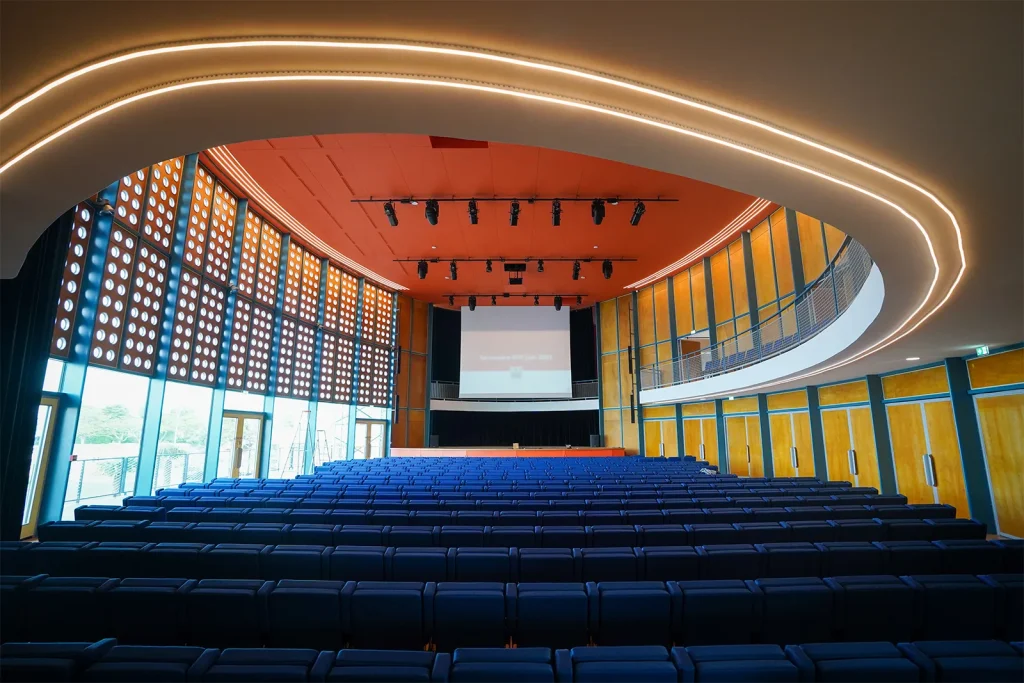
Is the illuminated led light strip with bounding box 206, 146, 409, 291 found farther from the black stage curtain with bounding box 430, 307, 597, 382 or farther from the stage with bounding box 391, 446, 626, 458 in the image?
the stage with bounding box 391, 446, 626, 458

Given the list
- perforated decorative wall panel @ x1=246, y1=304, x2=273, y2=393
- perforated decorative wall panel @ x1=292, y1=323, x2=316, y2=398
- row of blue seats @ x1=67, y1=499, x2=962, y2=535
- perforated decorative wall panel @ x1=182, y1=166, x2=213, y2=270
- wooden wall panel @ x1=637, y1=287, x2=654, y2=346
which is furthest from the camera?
wooden wall panel @ x1=637, y1=287, x2=654, y2=346

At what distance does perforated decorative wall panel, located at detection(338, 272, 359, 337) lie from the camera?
15641 mm

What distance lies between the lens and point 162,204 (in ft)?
27.8

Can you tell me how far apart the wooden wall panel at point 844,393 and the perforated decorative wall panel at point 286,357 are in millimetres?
13990

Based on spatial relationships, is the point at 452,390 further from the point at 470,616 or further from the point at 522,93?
the point at 522,93

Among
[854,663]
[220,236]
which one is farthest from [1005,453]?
[220,236]

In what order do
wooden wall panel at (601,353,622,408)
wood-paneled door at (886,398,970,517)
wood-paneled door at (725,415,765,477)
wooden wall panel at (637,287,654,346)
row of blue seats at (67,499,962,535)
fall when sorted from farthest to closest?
wooden wall panel at (601,353,622,408) < wooden wall panel at (637,287,654,346) < wood-paneled door at (725,415,765,477) < wood-paneled door at (886,398,970,517) < row of blue seats at (67,499,962,535)

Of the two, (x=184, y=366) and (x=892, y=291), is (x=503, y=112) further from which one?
(x=184, y=366)

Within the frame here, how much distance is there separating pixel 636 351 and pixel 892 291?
1428 cm

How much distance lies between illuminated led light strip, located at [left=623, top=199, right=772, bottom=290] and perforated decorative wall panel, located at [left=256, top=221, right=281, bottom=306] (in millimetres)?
12506

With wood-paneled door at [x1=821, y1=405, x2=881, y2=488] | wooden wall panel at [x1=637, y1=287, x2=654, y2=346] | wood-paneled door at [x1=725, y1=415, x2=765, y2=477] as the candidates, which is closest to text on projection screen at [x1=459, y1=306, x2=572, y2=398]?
wooden wall panel at [x1=637, y1=287, x2=654, y2=346]

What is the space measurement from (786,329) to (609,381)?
29.5 ft

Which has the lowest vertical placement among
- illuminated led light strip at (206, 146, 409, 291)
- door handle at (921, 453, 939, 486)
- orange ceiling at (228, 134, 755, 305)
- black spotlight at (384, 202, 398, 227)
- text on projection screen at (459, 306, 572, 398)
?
door handle at (921, 453, 939, 486)

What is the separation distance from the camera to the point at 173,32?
7.58 feet
